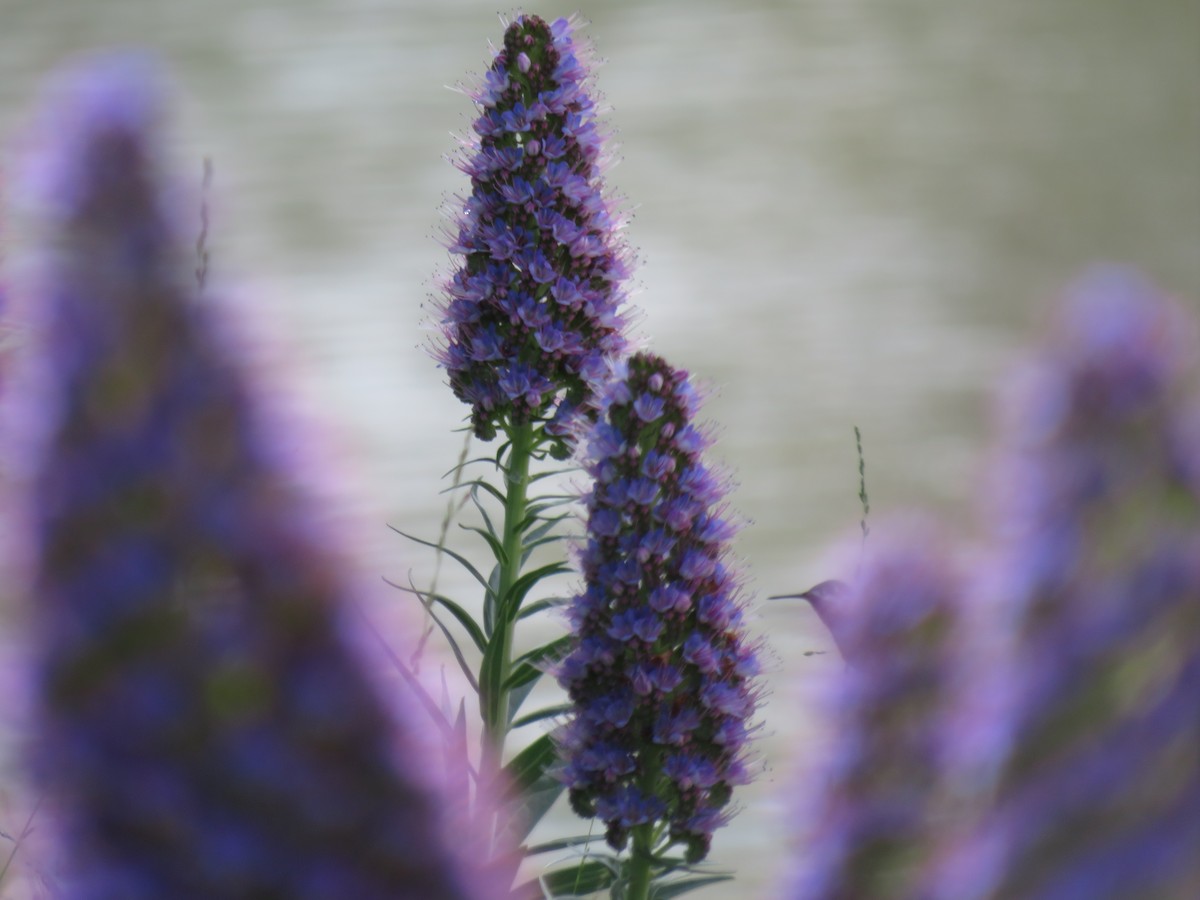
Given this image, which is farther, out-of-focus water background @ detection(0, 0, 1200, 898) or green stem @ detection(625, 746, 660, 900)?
out-of-focus water background @ detection(0, 0, 1200, 898)

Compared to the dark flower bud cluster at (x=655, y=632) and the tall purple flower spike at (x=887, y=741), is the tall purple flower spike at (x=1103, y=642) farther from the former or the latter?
the dark flower bud cluster at (x=655, y=632)

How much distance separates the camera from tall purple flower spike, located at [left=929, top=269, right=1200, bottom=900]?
7.0 inches

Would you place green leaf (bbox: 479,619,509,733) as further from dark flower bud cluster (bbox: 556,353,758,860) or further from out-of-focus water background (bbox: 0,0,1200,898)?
out-of-focus water background (bbox: 0,0,1200,898)

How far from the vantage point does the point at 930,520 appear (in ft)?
0.81

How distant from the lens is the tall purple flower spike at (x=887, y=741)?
0.69ft

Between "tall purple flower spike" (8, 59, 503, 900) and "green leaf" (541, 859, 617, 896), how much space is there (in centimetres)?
74

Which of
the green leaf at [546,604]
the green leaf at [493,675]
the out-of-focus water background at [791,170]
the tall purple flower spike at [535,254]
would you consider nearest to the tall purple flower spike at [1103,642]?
the green leaf at [546,604]

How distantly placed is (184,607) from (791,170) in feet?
15.9

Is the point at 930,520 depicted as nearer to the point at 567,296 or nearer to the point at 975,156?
the point at 567,296

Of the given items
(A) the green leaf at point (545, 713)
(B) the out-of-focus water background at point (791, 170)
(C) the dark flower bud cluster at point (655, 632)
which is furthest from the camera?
(B) the out-of-focus water background at point (791, 170)

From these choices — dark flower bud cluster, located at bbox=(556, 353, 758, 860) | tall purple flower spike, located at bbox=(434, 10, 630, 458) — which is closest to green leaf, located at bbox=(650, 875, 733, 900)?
dark flower bud cluster, located at bbox=(556, 353, 758, 860)

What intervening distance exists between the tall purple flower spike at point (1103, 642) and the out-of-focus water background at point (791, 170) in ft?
7.17

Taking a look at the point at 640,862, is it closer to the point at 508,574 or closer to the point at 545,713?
the point at 545,713

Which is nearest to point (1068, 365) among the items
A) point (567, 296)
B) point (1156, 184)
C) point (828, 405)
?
point (567, 296)
